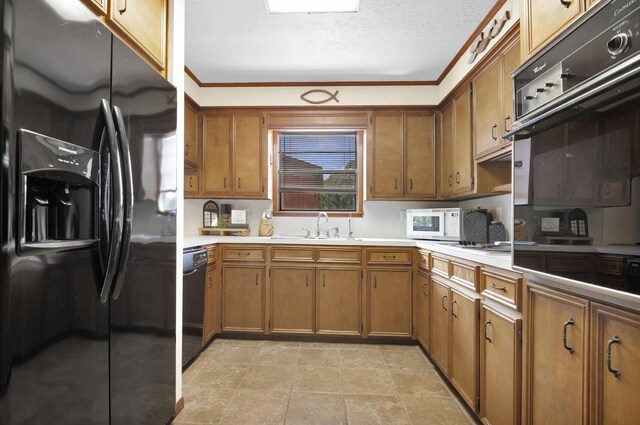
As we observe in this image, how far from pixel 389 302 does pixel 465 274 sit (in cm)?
109

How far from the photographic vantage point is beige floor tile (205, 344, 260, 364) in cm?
255

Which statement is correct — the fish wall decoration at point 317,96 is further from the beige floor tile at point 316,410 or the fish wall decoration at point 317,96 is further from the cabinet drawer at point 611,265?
the cabinet drawer at point 611,265

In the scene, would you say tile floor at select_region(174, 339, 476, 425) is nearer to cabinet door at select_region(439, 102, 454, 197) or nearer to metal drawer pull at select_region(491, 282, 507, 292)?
metal drawer pull at select_region(491, 282, 507, 292)

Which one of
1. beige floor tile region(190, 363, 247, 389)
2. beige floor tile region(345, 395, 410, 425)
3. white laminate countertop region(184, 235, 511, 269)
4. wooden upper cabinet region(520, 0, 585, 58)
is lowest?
beige floor tile region(345, 395, 410, 425)

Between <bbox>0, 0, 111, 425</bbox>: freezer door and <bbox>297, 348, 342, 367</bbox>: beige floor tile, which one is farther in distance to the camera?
<bbox>297, 348, 342, 367</bbox>: beige floor tile

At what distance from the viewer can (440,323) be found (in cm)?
233

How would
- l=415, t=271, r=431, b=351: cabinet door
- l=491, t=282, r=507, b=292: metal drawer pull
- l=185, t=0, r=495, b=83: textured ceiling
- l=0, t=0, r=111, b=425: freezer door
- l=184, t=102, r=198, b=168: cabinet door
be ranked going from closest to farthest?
l=0, t=0, r=111, b=425: freezer door < l=491, t=282, r=507, b=292: metal drawer pull < l=185, t=0, r=495, b=83: textured ceiling < l=415, t=271, r=431, b=351: cabinet door < l=184, t=102, r=198, b=168: cabinet door

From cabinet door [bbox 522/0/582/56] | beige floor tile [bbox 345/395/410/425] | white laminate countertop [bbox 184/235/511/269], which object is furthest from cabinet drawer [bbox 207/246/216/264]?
cabinet door [bbox 522/0/582/56]

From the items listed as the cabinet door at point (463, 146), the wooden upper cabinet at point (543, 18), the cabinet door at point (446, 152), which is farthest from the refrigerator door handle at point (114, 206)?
the cabinet door at point (446, 152)

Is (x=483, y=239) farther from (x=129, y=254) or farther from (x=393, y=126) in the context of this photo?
(x=129, y=254)

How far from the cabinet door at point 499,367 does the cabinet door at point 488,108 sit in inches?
45.9

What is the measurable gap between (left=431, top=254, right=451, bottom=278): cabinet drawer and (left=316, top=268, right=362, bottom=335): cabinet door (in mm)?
689

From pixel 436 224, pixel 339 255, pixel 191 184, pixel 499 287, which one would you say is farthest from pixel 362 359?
pixel 191 184

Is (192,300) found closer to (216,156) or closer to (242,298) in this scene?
(242,298)
